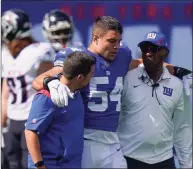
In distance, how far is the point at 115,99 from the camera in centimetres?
407

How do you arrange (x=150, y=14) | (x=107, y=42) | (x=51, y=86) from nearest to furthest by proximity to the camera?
1. (x=51, y=86)
2. (x=107, y=42)
3. (x=150, y=14)

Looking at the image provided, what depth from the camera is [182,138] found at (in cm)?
439

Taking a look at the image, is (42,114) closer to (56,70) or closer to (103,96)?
(56,70)

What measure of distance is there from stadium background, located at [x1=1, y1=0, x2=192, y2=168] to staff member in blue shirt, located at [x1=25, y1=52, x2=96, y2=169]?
2.11m

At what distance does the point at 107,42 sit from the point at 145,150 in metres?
0.74

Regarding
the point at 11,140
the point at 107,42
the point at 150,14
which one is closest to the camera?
the point at 107,42

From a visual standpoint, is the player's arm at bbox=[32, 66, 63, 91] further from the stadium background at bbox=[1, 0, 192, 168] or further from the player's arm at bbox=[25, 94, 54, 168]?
the stadium background at bbox=[1, 0, 192, 168]

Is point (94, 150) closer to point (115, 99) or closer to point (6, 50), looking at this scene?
point (115, 99)

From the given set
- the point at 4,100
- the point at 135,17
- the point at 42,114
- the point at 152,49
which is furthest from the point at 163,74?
the point at 135,17

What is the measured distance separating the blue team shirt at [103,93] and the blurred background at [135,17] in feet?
5.85

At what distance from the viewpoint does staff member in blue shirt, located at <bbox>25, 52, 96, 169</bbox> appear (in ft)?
12.1

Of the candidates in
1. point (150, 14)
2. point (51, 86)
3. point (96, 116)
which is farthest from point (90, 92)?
point (150, 14)

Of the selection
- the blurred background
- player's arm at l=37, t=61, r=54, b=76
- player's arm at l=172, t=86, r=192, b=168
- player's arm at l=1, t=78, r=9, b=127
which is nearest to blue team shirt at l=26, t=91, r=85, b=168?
player's arm at l=172, t=86, r=192, b=168

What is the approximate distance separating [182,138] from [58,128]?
1.02m
